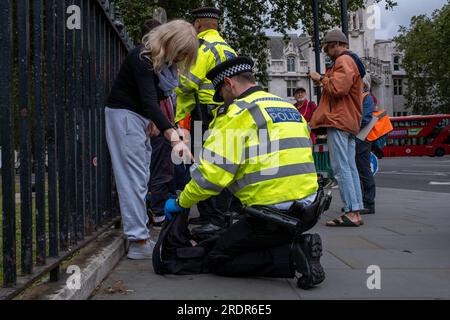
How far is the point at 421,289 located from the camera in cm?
334

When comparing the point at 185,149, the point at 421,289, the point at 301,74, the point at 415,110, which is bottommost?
the point at 421,289

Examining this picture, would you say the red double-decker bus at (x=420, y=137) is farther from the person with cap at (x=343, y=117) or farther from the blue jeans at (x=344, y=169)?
the blue jeans at (x=344, y=169)

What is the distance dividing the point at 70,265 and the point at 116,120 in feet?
4.06

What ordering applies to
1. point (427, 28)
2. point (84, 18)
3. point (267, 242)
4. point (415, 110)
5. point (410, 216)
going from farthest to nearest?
point (415, 110), point (427, 28), point (410, 216), point (84, 18), point (267, 242)

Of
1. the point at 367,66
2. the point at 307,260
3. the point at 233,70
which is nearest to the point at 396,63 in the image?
the point at 367,66

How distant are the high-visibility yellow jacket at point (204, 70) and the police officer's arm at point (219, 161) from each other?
176 cm

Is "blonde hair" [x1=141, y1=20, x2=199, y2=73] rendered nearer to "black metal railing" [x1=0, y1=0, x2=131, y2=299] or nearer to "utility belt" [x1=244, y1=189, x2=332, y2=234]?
"black metal railing" [x1=0, y1=0, x2=131, y2=299]

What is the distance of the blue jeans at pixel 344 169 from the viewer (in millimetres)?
6082

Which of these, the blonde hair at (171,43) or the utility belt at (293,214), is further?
the blonde hair at (171,43)

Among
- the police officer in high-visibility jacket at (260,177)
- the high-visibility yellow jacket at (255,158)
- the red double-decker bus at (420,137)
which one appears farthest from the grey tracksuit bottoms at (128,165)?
the red double-decker bus at (420,137)

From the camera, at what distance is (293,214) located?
3416 millimetres

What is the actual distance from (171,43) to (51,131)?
1201mm
